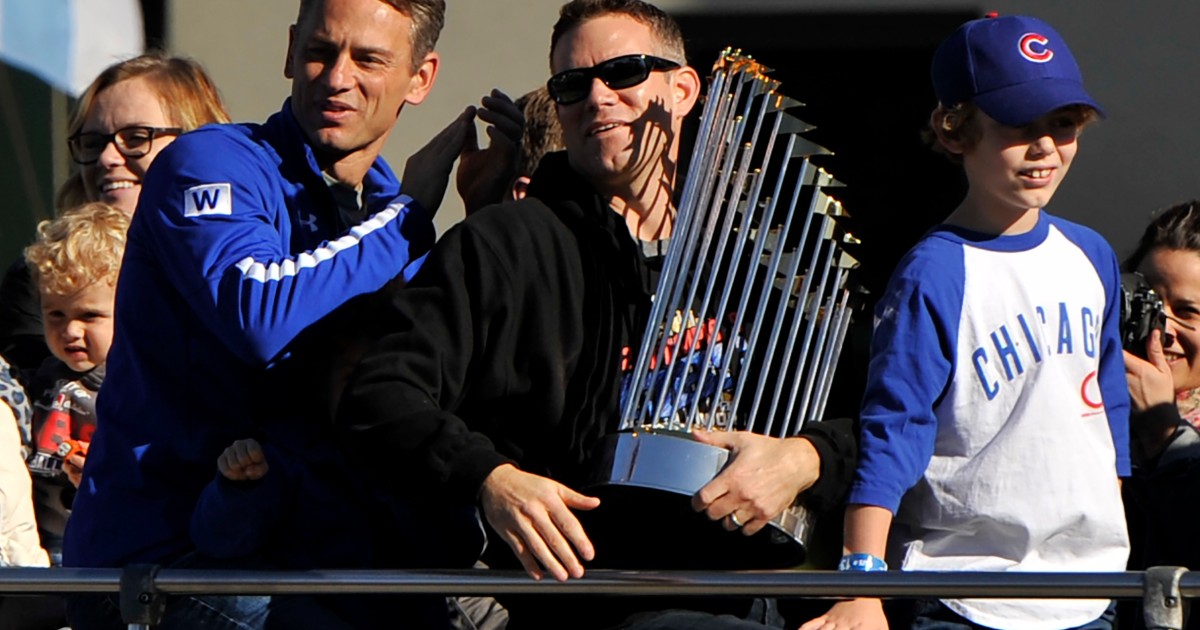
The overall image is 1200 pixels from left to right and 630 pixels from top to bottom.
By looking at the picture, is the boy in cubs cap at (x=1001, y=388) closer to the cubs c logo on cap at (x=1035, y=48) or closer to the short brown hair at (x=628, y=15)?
the cubs c logo on cap at (x=1035, y=48)

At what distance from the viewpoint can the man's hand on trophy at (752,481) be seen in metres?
2.69

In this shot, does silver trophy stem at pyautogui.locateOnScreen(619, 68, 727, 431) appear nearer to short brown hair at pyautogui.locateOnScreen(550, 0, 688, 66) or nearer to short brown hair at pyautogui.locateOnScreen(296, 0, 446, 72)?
short brown hair at pyautogui.locateOnScreen(550, 0, 688, 66)

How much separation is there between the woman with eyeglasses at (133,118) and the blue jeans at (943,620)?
1.93 meters

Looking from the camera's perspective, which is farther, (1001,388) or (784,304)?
(1001,388)

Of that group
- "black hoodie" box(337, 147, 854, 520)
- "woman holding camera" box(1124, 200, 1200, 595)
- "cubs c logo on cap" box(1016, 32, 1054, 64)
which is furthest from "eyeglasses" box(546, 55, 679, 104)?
"woman holding camera" box(1124, 200, 1200, 595)

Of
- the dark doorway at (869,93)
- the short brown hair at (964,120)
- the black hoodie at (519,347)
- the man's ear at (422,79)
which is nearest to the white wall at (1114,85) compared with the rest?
the dark doorway at (869,93)

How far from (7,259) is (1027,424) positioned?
406 centimetres

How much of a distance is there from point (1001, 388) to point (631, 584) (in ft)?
2.43

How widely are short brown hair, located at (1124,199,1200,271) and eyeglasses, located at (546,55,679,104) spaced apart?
1.36m

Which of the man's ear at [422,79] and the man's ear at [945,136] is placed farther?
the man's ear at [422,79]

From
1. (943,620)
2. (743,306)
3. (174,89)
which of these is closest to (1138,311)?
(943,620)

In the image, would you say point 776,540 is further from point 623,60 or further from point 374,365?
point 623,60

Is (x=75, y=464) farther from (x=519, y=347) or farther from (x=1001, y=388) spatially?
(x=1001, y=388)

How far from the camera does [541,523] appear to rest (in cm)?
261
